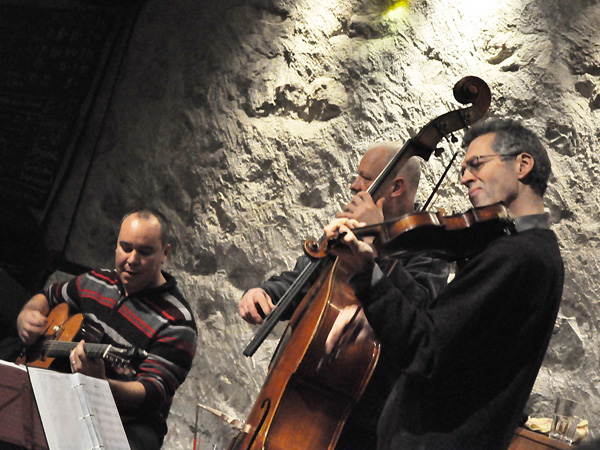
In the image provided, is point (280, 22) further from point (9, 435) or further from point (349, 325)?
point (9, 435)

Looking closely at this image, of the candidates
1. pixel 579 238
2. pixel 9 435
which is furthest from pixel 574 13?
pixel 9 435

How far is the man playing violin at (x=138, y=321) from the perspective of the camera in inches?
107

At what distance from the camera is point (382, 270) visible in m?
2.04

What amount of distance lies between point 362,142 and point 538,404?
1.42 meters

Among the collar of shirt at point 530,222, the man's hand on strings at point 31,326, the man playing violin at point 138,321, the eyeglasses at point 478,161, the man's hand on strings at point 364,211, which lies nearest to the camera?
the collar of shirt at point 530,222

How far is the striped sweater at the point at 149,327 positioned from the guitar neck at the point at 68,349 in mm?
161

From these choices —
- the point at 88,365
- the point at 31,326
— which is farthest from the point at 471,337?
the point at 31,326

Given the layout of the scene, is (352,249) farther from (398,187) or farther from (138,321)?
(138,321)

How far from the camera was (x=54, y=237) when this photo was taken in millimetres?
4609

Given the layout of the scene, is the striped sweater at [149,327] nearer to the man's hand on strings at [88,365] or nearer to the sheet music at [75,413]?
the man's hand on strings at [88,365]

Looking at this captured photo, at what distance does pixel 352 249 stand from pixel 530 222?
0.46 m

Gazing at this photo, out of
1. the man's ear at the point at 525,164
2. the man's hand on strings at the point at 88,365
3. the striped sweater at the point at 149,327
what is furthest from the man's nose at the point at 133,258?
the man's ear at the point at 525,164

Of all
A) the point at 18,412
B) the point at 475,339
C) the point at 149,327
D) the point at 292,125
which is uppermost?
the point at 292,125

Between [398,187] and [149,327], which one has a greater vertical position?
[398,187]
